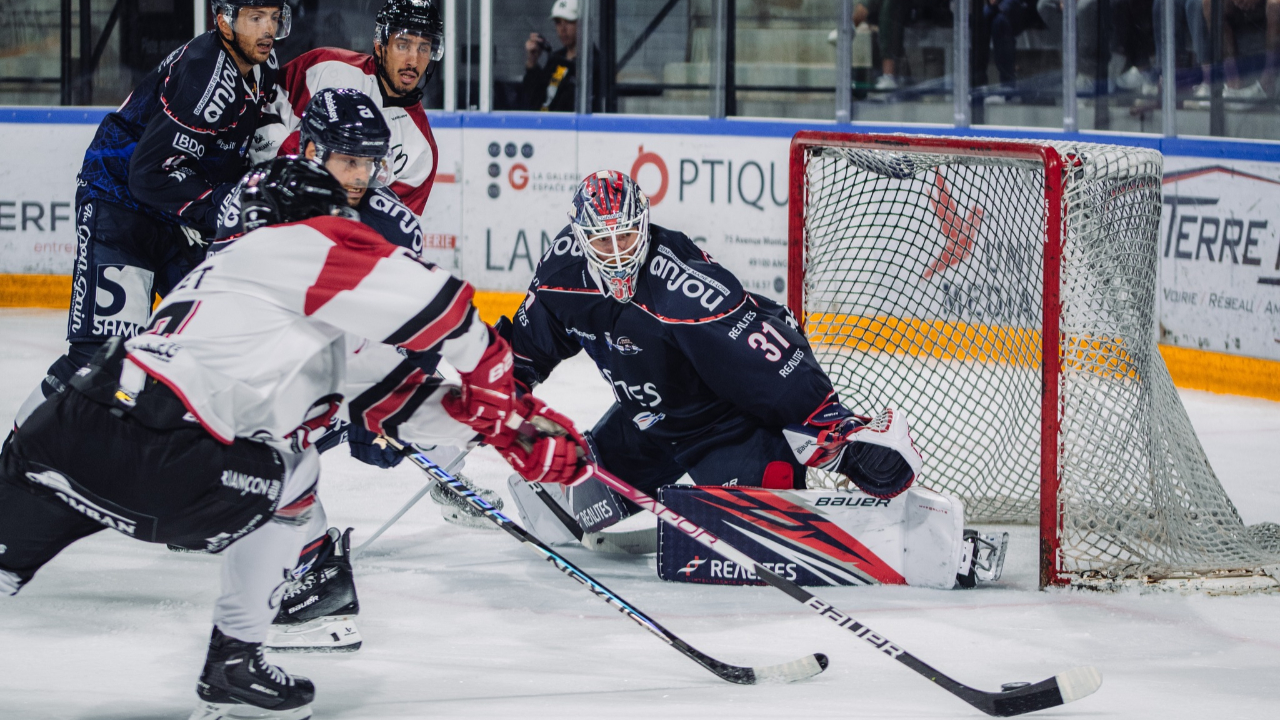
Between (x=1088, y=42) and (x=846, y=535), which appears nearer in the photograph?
(x=846, y=535)

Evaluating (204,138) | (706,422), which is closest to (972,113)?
(706,422)

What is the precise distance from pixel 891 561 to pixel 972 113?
10.8ft

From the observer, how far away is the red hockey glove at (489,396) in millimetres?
2211

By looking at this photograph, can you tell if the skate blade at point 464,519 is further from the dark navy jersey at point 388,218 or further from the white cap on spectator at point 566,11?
the white cap on spectator at point 566,11

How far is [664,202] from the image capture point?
20.1 ft

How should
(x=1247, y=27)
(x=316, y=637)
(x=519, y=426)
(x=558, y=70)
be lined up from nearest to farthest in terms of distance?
(x=519, y=426), (x=316, y=637), (x=1247, y=27), (x=558, y=70)

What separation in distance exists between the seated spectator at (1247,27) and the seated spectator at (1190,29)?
4 cm

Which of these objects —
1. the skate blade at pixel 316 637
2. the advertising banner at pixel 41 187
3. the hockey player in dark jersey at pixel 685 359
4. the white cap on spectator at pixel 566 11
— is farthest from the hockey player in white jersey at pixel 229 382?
the advertising banner at pixel 41 187

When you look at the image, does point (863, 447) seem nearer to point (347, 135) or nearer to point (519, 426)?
point (519, 426)

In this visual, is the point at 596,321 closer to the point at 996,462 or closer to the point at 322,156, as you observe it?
the point at 322,156

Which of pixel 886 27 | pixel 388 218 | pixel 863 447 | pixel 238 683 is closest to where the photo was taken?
pixel 238 683

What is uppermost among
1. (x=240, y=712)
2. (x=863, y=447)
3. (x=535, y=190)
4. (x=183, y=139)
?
(x=535, y=190)

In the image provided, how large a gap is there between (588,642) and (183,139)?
1314mm

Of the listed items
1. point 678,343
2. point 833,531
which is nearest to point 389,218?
point 678,343
